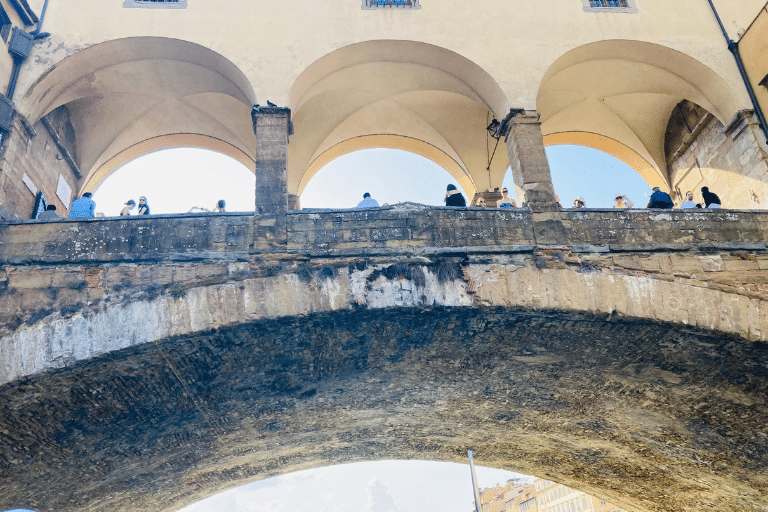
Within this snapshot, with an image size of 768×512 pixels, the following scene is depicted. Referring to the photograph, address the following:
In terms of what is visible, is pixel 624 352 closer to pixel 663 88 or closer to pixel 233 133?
pixel 663 88

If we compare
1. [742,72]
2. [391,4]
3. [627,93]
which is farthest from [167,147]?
[742,72]

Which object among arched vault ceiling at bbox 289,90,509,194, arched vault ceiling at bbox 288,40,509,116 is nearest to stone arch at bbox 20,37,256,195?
arched vault ceiling at bbox 288,40,509,116

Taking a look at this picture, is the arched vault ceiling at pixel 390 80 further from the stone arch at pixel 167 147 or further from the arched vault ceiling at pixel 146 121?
the stone arch at pixel 167 147

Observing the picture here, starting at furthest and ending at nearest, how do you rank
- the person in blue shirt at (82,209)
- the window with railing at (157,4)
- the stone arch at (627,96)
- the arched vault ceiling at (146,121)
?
the arched vault ceiling at (146,121), the stone arch at (627,96), the window with railing at (157,4), the person in blue shirt at (82,209)

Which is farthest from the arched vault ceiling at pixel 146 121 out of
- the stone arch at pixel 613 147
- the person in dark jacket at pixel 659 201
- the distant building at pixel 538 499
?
the distant building at pixel 538 499

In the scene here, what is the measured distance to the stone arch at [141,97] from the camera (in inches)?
316

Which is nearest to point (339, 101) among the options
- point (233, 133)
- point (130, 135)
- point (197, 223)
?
point (233, 133)

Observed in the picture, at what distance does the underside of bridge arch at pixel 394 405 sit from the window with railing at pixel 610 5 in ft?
16.1

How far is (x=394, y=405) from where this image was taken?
789 centimetres

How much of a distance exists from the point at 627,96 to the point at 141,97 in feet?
24.2

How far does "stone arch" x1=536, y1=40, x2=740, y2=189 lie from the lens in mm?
8695

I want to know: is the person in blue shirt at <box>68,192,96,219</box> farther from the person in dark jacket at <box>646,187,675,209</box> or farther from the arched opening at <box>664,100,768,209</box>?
the arched opening at <box>664,100,768,209</box>

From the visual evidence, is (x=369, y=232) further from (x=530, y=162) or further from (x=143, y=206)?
(x=143, y=206)

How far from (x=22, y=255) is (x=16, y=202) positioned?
149 centimetres
